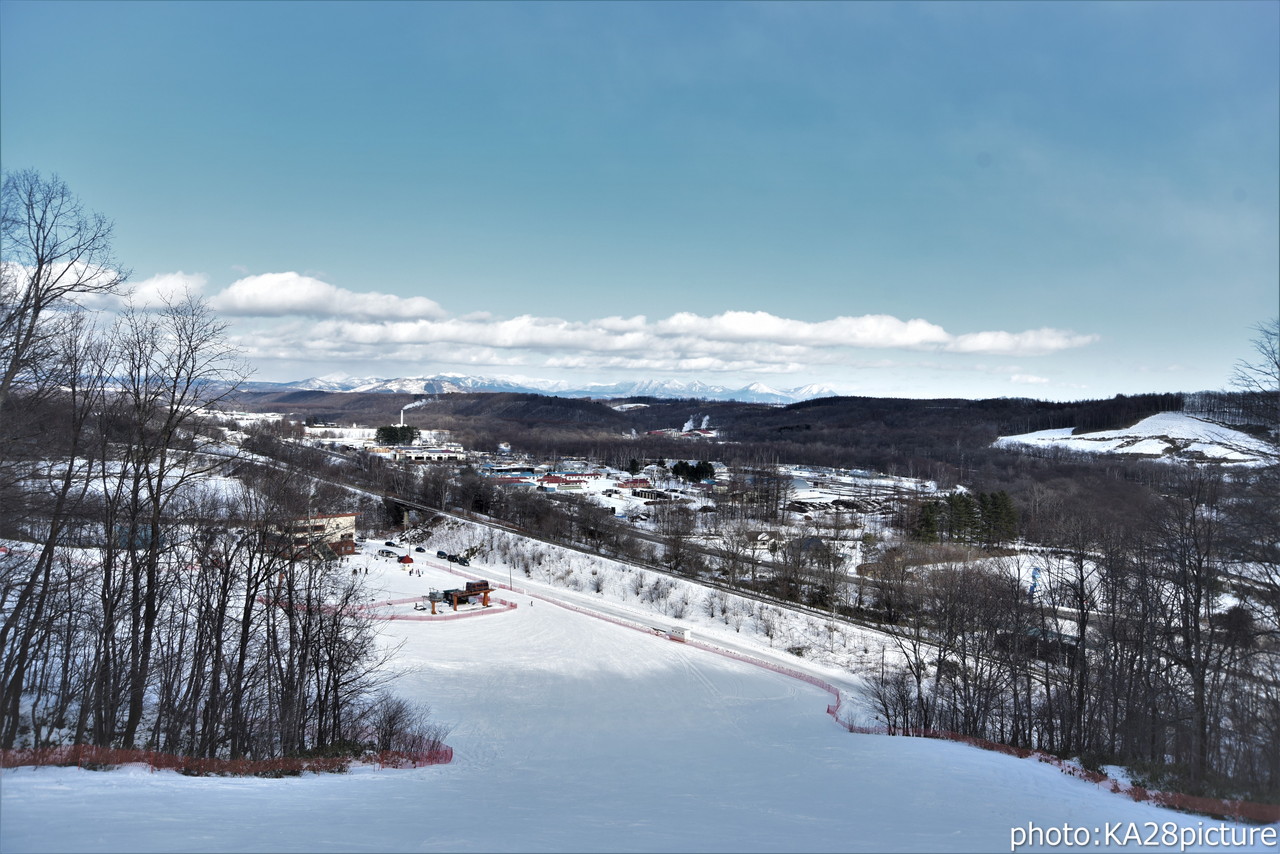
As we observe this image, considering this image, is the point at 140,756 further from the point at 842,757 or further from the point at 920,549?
the point at 920,549

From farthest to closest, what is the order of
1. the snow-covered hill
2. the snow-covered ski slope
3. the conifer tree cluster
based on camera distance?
the snow-covered hill → the conifer tree cluster → the snow-covered ski slope

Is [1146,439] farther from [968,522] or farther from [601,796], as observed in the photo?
[601,796]

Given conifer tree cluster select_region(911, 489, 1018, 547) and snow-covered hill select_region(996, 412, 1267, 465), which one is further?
snow-covered hill select_region(996, 412, 1267, 465)

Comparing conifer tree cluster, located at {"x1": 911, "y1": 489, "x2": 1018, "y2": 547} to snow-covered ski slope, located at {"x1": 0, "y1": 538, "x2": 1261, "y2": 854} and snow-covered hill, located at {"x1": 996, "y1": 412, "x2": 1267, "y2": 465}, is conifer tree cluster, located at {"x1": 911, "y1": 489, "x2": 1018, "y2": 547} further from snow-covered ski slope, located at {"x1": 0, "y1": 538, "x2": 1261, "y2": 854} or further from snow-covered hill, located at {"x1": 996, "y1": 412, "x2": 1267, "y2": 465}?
snow-covered hill, located at {"x1": 996, "y1": 412, "x2": 1267, "y2": 465}

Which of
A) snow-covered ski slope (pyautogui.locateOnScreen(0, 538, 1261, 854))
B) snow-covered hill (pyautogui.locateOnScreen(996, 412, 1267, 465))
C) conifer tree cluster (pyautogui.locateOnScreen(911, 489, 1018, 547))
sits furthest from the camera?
snow-covered hill (pyautogui.locateOnScreen(996, 412, 1267, 465))

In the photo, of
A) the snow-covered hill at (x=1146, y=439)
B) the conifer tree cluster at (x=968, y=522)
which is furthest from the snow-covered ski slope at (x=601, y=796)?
the snow-covered hill at (x=1146, y=439)

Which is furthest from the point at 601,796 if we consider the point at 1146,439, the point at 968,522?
the point at 1146,439

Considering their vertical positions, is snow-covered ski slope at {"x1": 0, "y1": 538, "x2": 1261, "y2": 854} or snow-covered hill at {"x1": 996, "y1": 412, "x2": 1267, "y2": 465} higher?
snow-covered hill at {"x1": 996, "y1": 412, "x2": 1267, "y2": 465}

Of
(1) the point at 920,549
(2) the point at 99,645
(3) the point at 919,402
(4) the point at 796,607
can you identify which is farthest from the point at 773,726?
(3) the point at 919,402

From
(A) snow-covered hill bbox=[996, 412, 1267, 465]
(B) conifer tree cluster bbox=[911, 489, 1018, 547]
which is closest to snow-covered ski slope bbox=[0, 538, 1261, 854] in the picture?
(B) conifer tree cluster bbox=[911, 489, 1018, 547]
